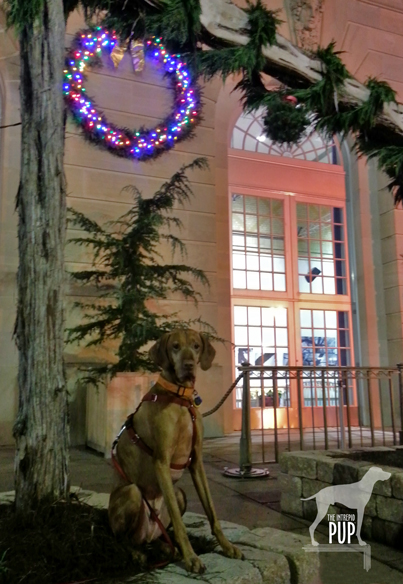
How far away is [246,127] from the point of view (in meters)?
10.0

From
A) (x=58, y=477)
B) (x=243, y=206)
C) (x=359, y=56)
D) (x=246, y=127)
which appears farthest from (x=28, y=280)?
(x=359, y=56)

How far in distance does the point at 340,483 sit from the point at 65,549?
2096 millimetres

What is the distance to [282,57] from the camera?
2.95 meters

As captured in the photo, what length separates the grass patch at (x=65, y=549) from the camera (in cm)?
189

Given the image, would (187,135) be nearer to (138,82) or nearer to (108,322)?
(138,82)

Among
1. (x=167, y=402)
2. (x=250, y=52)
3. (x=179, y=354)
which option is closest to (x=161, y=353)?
(x=179, y=354)

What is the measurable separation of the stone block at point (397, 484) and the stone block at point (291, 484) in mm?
852

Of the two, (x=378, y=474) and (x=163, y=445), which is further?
(x=378, y=474)

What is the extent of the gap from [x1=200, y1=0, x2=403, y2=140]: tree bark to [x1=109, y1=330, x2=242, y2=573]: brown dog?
5.65 feet

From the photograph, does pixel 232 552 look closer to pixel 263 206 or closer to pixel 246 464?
pixel 246 464

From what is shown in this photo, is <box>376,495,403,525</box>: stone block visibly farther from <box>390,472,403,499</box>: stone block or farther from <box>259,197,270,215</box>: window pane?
<box>259,197,270,215</box>: window pane

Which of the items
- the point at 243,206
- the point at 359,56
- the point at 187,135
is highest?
the point at 359,56

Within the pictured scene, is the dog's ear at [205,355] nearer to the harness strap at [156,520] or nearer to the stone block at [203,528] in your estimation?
the harness strap at [156,520]

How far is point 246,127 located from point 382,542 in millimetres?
8317
